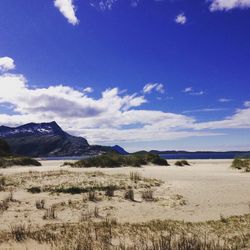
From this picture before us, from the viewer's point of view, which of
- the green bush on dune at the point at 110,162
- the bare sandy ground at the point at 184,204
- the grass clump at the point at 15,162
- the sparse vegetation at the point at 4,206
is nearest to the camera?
the bare sandy ground at the point at 184,204

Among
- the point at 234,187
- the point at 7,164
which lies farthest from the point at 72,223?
the point at 7,164

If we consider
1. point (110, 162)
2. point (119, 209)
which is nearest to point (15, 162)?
point (110, 162)

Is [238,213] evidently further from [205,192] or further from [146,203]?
[205,192]

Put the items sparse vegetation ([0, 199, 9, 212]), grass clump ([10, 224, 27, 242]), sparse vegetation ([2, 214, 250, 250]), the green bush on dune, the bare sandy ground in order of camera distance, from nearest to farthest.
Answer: sparse vegetation ([2, 214, 250, 250]) < grass clump ([10, 224, 27, 242]) < the bare sandy ground < sparse vegetation ([0, 199, 9, 212]) < the green bush on dune

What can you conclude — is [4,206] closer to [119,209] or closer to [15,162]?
[119,209]

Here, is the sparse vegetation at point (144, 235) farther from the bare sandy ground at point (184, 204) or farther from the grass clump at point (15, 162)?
the grass clump at point (15, 162)

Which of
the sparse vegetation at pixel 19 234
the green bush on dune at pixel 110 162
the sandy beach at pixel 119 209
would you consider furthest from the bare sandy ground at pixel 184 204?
the green bush on dune at pixel 110 162

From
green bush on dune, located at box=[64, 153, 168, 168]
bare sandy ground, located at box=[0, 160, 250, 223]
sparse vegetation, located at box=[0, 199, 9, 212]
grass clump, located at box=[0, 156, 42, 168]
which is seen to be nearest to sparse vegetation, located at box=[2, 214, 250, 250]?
bare sandy ground, located at box=[0, 160, 250, 223]

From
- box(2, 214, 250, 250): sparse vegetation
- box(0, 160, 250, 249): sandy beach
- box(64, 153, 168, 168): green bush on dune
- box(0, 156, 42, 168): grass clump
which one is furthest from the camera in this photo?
box(0, 156, 42, 168): grass clump

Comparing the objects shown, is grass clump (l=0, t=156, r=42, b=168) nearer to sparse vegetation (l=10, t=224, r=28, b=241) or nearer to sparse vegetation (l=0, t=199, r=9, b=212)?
sparse vegetation (l=0, t=199, r=9, b=212)

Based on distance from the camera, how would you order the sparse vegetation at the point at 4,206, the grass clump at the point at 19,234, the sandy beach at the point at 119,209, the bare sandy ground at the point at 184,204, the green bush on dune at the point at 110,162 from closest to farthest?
the grass clump at the point at 19,234
the sandy beach at the point at 119,209
the bare sandy ground at the point at 184,204
the sparse vegetation at the point at 4,206
the green bush on dune at the point at 110,162

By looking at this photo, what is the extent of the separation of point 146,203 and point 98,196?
2.62 metres

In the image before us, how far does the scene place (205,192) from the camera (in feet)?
63.1

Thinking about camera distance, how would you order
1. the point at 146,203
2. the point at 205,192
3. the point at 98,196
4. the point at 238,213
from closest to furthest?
the point at 238,213
the point at 146,203
the point at 98,196
the point at 205,192
